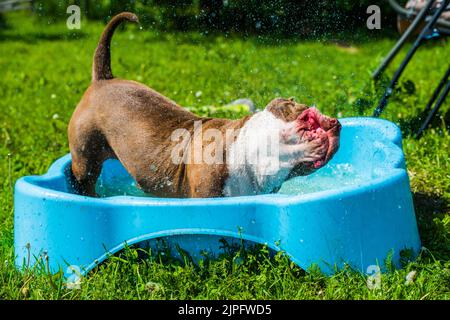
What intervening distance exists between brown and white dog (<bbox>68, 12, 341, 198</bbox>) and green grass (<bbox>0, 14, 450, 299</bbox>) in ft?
1.18

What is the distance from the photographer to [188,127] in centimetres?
332

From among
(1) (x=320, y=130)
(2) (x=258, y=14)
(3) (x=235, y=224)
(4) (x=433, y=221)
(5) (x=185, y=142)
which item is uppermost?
(2) (x=258, y=14)

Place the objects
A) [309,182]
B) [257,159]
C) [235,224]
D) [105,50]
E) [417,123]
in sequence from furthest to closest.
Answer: [417,123] → [309,182] → [105,50] → [257,159] → [235,224]

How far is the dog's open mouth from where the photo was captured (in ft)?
9.21

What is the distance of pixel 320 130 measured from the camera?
2.82 metres

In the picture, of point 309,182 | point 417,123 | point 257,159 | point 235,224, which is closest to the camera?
point 235,224

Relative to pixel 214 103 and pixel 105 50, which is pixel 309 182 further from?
pixel 214 103

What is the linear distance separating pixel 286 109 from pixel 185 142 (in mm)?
542

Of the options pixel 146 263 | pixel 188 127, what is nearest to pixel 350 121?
pixel 188 127

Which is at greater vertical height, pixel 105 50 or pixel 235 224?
pixel 105 50

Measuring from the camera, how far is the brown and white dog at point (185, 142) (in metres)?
2.84

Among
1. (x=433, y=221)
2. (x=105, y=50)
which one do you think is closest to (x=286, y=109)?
(x=433, y=221)

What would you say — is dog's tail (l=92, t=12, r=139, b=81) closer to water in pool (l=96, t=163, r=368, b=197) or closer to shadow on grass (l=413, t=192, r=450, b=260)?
water in pool (l=96, t=163, r=368, b=197)

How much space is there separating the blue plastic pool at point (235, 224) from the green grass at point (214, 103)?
0.07 m
